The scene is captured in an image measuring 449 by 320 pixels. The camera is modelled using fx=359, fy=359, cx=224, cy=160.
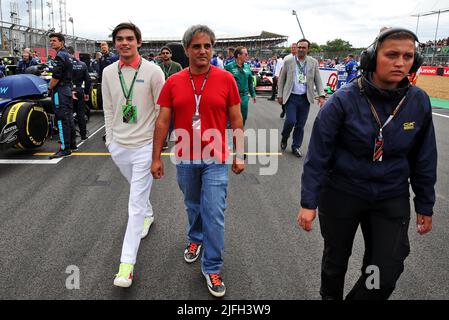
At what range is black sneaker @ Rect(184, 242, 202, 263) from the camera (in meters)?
3.05

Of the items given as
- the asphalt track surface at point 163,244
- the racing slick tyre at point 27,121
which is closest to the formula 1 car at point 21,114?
the racing slick tyre at point 27,121

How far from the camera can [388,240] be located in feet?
6.49

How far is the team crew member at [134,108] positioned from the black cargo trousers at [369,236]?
144cm

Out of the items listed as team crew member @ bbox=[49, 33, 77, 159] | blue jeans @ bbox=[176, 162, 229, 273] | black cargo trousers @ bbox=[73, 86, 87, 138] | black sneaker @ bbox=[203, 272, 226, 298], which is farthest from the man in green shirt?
black sneaker @ bbox=[203, 272, 226, 298]

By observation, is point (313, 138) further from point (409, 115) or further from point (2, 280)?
point (2, 280)

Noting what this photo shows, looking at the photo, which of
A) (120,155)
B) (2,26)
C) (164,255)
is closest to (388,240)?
(164,255)

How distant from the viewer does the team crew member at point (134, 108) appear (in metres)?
2.87

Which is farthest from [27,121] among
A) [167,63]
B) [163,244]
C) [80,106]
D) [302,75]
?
[302,75]

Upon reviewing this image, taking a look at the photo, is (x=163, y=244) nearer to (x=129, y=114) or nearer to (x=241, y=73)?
(x=129, y=114)

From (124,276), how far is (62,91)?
4334mm

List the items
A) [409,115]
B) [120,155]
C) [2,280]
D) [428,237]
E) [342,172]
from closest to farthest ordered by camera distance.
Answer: [409,115], [342,172], [2,280], [120,155], [428,237]

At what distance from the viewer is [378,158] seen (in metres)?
1.94

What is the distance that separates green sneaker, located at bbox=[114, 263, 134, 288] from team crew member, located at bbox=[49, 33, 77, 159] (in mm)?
4187
